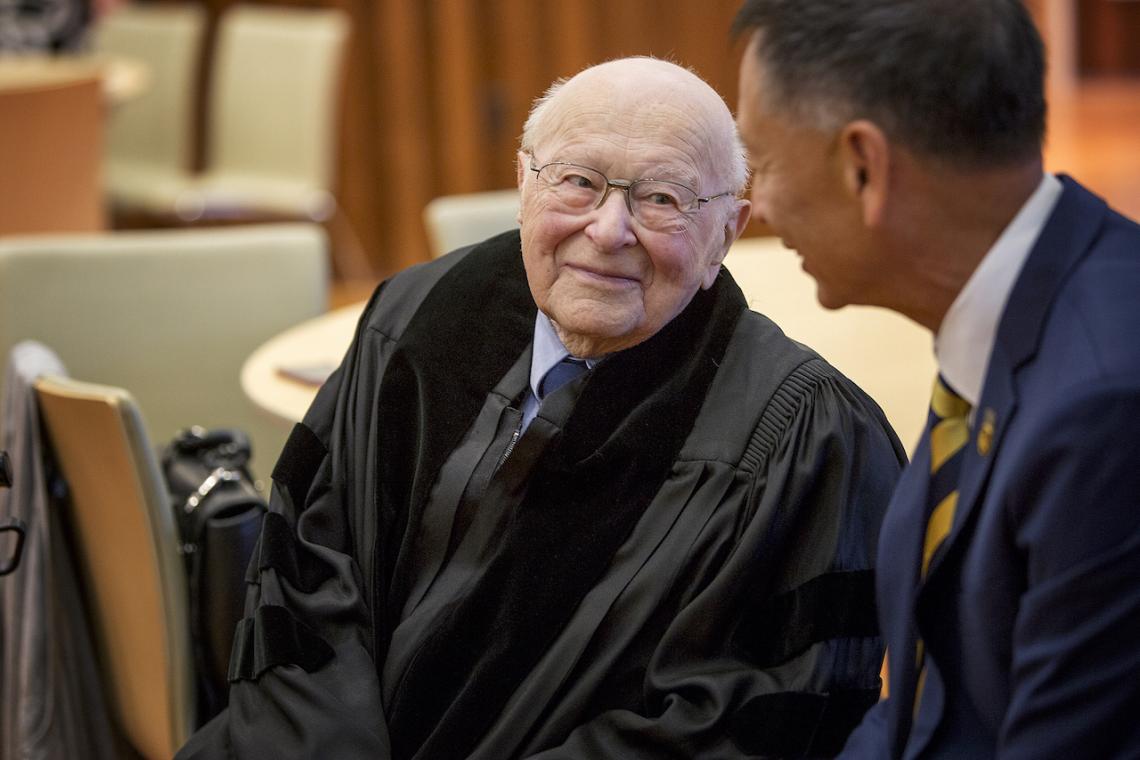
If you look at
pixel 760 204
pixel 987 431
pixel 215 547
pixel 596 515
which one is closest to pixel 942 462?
pixel 987 431

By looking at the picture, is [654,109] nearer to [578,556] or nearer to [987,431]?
[578,556]

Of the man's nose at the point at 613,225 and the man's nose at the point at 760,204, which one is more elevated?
the man's nose at the point at 760,204

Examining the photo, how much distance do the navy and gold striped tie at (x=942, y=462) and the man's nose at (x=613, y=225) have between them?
19.0 inches

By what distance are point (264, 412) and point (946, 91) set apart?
5.32 feet

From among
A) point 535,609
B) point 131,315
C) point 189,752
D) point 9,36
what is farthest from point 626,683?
point 9,36

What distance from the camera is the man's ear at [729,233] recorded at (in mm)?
1865

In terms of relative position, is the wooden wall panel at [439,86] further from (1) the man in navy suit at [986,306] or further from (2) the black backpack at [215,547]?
(1) the man in navy suit at [986,306]

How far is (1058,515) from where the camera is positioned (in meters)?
1.20

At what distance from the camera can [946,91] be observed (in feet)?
4.02

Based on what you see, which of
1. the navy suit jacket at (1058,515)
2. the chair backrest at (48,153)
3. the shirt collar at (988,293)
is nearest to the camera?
the navy suit jacket at (1058,515)

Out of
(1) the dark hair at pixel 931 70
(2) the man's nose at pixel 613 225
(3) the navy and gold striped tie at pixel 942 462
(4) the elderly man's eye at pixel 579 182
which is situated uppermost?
(1) the dark hair at pixel 931 70

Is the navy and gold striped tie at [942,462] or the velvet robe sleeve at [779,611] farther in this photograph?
the velvet robe sleeve at [779,611]

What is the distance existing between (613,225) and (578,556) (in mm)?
385

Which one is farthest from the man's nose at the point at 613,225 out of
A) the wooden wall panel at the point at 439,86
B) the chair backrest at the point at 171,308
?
the wooden wall panel at the point at 439,86
